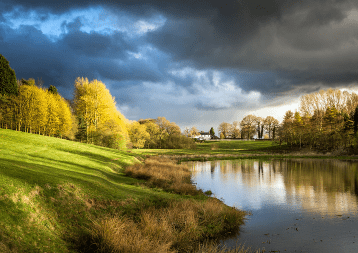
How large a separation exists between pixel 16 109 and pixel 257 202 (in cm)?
3989

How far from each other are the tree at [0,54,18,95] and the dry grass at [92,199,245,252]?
3767cm

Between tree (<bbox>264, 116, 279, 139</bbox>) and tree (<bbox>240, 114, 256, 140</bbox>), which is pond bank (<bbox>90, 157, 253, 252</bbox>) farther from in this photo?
tree (<bbox>264, 116, 279, 139</bbox>)

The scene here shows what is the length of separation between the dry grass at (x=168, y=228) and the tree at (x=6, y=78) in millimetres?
37673

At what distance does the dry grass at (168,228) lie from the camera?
24.8 ft

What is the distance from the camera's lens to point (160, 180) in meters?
20.7

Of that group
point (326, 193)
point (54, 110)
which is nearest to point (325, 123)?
point (326, 193)

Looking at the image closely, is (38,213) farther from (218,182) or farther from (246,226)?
(218,182)

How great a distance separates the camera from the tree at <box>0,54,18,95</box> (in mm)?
36572

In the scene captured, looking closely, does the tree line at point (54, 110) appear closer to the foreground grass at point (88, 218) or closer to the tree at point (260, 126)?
the foreground grass at point (88, 218)

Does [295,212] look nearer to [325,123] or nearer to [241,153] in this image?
[241,153]

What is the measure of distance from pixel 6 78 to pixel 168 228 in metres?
39.9

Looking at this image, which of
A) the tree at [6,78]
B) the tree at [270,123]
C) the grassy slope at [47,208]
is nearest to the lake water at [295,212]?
the grassy slope at [47,208]

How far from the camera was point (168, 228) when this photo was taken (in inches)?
390

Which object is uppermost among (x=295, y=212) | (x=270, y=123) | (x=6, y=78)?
(x=6, y=78)
